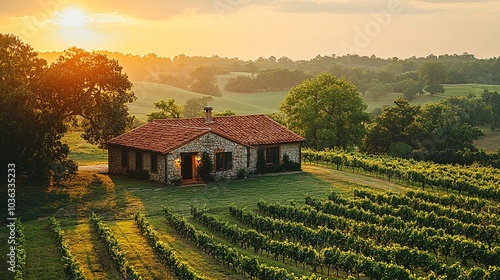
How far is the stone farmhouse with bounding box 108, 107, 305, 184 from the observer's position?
41.7 meters

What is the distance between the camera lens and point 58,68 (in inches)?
1699

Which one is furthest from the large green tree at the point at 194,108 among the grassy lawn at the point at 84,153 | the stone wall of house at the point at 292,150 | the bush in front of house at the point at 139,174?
the bush in front of house at the point at 139,174

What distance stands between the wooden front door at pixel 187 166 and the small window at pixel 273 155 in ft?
22.7

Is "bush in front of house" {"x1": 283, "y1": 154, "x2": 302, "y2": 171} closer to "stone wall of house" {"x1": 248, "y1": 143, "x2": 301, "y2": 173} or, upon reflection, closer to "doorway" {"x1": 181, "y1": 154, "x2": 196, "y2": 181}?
"stone wall of house" {"x1": 248, "y1": 143, "x2": 301, "y2": 173}

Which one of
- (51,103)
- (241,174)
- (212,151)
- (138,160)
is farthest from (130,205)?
(51,103)

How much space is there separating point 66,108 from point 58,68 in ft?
9.52

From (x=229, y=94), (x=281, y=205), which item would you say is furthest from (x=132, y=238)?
(x=229, y=94)

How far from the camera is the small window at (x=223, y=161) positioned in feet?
142

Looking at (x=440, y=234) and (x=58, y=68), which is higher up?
(x=58, y=68)

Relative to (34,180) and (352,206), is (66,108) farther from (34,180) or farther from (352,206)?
(352,206)

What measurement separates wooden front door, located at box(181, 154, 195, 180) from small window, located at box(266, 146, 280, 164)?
6.93m

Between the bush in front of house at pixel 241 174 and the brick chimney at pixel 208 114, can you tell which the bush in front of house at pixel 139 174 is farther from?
the brick chimney at pixel 208 114

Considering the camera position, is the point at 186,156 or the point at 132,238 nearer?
the point at 132,238

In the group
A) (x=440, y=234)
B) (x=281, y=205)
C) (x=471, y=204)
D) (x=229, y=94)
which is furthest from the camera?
(x=229, y=94)
